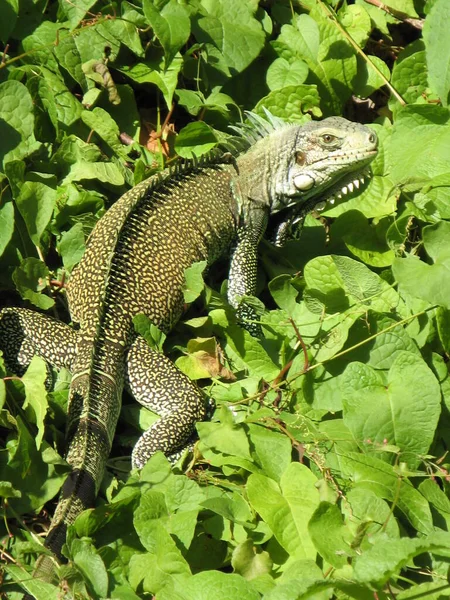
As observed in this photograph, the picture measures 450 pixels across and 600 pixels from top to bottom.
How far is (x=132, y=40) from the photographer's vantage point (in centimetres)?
663

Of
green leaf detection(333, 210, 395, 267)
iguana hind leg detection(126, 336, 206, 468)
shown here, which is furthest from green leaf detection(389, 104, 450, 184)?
iguana hind leg detection(126, 336, 206, 468)

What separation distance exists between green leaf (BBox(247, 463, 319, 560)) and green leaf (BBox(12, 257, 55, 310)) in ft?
5.91

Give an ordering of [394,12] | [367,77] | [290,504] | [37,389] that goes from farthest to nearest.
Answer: [394,12] < [367,77] < [290,504] < [37,389]

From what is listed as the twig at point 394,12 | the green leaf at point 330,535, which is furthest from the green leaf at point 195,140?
the green leaf at point 330,535

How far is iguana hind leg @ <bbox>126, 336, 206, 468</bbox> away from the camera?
17.5ft

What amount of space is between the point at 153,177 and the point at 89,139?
634mm

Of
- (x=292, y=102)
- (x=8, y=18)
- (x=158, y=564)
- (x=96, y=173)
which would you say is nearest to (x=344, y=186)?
(x=292, y=102)

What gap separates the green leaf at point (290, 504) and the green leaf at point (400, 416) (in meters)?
0.48

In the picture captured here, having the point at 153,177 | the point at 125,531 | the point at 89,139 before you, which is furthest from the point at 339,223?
the point at 125,531

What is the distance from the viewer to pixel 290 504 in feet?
15.1

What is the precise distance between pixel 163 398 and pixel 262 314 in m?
0.88

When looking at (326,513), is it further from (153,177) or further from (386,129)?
(386,129)

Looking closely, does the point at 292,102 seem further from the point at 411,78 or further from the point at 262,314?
the point at 262,314

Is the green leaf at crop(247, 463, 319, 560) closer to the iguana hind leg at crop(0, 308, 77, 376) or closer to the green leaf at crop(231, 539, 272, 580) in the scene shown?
the green leaf at crop(231, 539, 272, 580)
